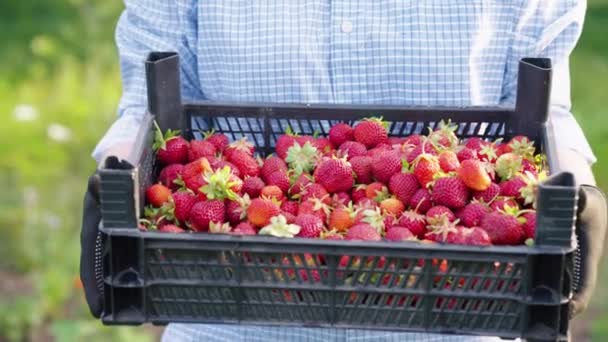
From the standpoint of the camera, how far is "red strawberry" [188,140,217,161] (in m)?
1.88

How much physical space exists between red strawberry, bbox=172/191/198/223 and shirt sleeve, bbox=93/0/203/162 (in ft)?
1.33

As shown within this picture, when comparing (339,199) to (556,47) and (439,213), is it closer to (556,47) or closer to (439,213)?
(439,213)

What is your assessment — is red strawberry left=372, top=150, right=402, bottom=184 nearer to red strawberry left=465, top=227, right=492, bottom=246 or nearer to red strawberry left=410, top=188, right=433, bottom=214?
red strawberry left=410, top=188, right=433, bottom=214

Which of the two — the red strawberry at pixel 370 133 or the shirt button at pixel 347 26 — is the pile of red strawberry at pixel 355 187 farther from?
the shirt button at pixel 347 26

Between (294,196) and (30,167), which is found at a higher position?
(294,196)

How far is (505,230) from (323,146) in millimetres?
446

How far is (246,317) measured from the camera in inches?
61.2

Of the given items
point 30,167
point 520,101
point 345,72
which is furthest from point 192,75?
point 30,167

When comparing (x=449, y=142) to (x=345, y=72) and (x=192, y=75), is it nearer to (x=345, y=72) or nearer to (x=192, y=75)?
(x=345, y=72)

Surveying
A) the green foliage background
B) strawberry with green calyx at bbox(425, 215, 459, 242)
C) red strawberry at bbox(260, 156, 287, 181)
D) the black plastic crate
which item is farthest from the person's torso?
the green foliage background

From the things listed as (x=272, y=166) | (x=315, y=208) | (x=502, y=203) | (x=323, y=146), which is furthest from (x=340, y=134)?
(x=502, y=203)

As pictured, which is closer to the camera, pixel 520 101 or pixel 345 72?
pixel 520 101

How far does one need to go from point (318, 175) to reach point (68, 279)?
1.86 metres

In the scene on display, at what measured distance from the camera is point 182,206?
171cm
